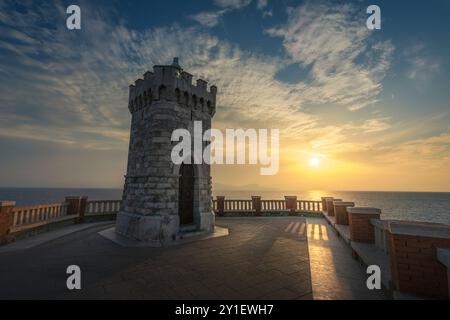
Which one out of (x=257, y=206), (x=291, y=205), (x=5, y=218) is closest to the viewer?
(x=5, y=218)

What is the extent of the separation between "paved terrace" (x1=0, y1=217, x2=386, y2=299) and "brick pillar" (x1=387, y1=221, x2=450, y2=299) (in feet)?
2.23

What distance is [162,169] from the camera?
8672mm

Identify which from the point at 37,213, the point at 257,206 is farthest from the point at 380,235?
the point at 37,213

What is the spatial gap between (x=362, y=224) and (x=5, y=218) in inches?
511

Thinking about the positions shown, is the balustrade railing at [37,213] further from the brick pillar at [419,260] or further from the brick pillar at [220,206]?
the brick pillar at [419,260]

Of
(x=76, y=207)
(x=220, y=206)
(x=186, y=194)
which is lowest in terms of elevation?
(x=220, y=206)

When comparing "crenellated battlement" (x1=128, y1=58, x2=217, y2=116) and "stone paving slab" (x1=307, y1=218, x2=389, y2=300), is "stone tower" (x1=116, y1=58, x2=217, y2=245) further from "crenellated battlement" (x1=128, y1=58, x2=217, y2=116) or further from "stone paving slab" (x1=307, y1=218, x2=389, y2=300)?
"stone paving slab" (x1=307, y1=218, x2=389, y2=300)

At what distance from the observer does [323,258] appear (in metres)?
6.20

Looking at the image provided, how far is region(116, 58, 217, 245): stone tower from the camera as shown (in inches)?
330

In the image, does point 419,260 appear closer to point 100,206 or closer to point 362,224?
point 362,224

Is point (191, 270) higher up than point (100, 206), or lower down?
lower down

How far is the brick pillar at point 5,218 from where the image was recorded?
24.9 ft

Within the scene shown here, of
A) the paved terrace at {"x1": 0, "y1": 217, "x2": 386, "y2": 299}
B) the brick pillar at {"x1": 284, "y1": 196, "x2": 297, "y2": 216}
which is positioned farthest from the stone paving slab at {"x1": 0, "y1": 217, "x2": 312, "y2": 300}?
the brick pillar at {"x1": 284, "y1": 196, "x2": 297, "y2": 216}

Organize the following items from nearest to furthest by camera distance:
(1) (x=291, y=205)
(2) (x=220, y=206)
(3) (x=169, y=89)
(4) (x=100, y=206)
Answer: (3) (x=169, y=89), (4) (x=100, y=206), (2) (x=220, y=206), (1) (x=291, y=205)
